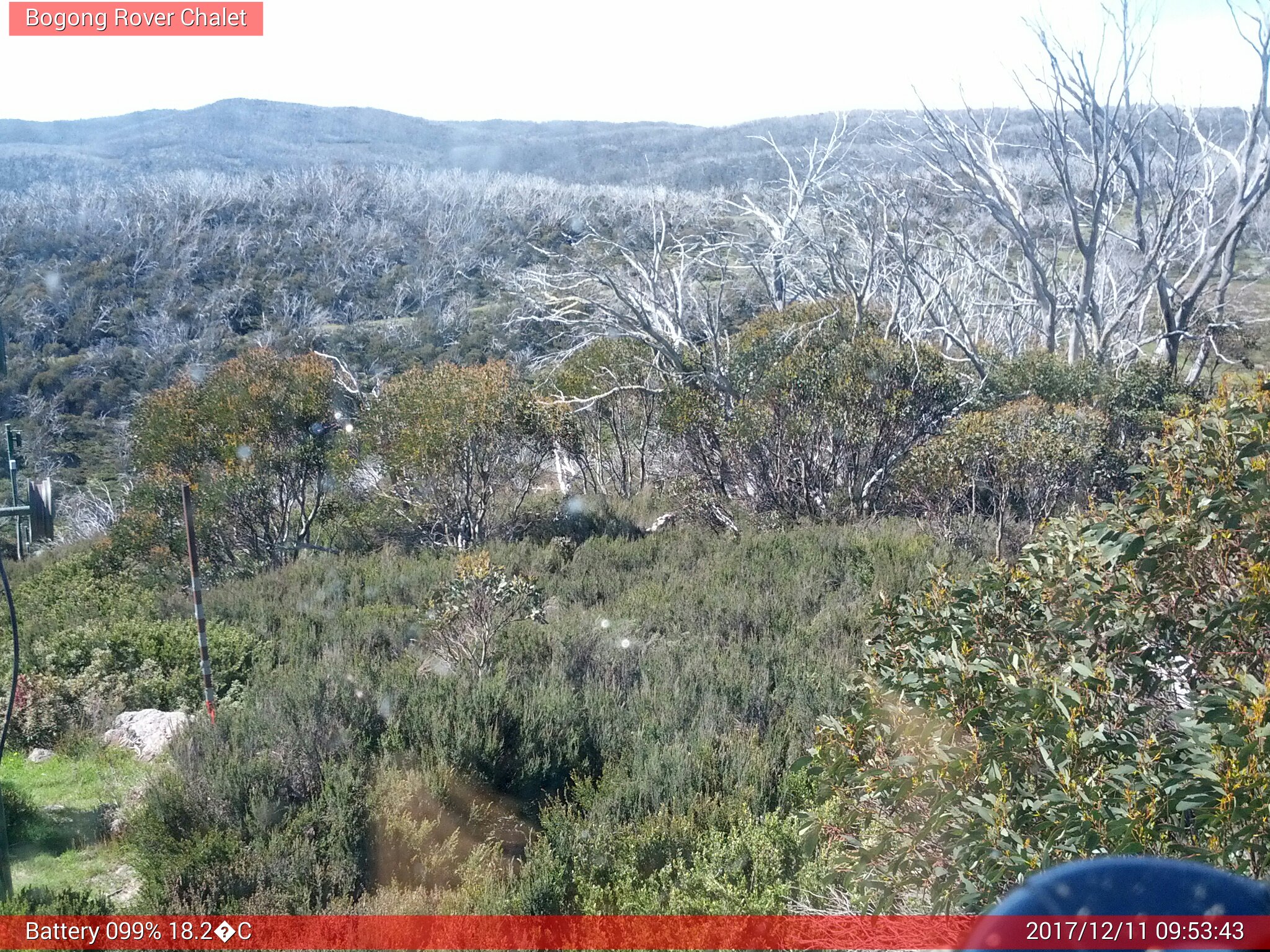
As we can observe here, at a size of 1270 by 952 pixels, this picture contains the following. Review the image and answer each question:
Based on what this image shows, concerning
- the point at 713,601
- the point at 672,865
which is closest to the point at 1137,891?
the point at 672,865

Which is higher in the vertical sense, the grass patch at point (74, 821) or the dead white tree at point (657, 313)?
the dead white tree at point (657, 313)

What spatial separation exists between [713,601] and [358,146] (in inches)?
2769

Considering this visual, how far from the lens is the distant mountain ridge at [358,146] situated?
54.0m

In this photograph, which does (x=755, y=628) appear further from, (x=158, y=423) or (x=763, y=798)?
(x=158, y=423)

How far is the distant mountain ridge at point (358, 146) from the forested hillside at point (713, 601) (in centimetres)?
3479

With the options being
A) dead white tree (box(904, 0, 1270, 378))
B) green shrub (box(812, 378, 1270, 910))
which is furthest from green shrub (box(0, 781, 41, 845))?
dead white tree (box(904, 0, 1270, 378))

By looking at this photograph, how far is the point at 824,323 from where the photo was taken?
12438mm

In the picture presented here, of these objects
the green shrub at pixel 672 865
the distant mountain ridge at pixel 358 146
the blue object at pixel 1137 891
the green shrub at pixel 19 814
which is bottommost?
the green shrub at pixel 19 814

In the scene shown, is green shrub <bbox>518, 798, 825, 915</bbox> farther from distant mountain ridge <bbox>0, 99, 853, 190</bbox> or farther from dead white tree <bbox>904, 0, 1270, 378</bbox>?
distant mountain ridge <bbox>0, 99, 853, 190</bbox>

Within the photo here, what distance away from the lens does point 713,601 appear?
25.8 ft

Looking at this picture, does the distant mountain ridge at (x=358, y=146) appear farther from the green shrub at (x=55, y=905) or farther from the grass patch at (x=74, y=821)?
the green shrub at (x=55, y=905)

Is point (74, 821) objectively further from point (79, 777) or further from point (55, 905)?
point (55, 905)

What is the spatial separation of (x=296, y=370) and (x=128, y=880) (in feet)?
29.8

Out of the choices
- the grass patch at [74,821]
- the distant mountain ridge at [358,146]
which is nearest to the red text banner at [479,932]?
the grass patch at [74,821]
